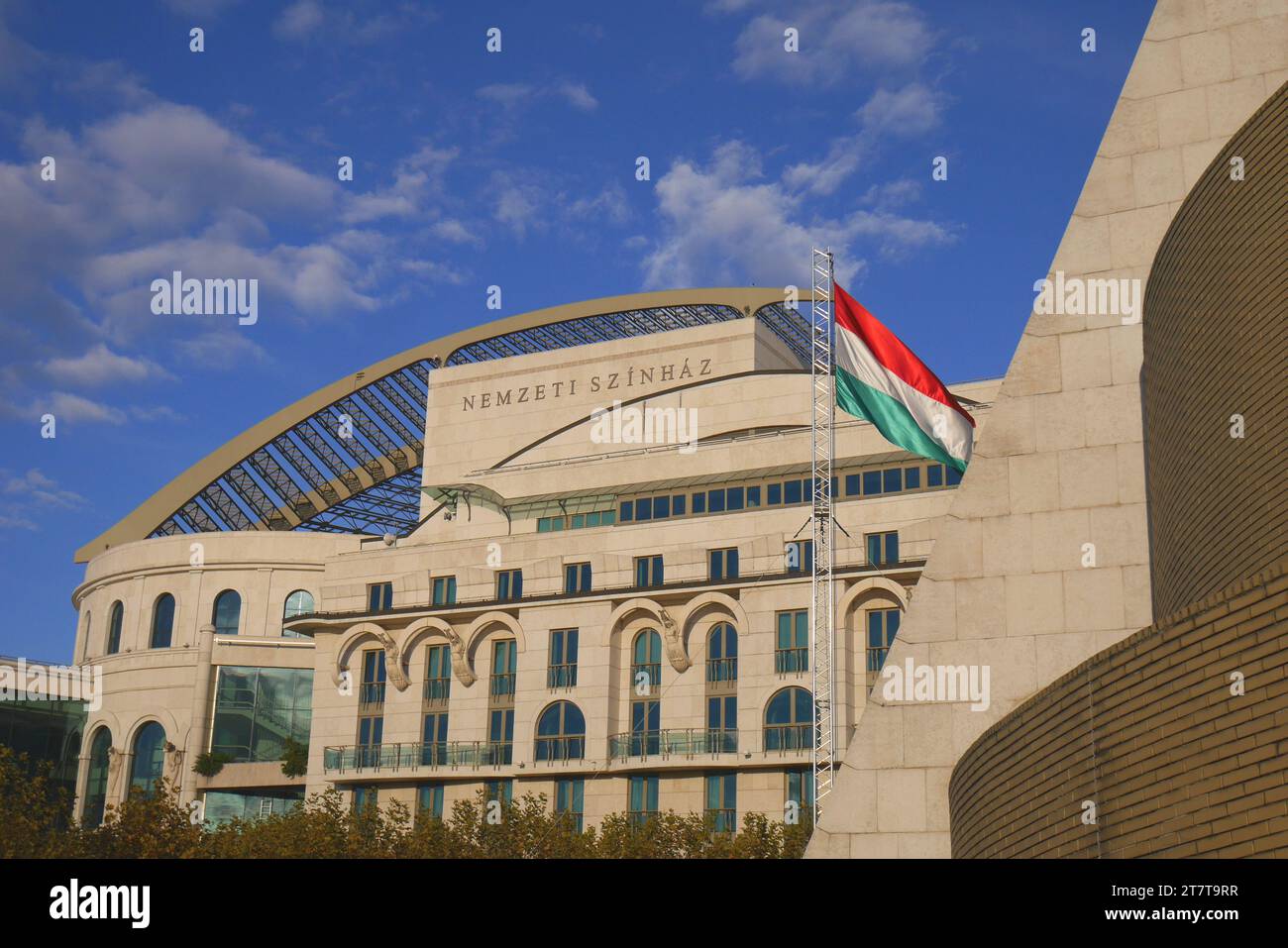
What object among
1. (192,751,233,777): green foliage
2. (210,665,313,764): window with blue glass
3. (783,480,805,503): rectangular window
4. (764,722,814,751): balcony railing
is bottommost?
(192,751,233,777): green foliage

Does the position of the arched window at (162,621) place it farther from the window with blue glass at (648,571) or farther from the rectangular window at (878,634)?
the rectangular window at (878,634)

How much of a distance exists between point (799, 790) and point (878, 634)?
6530 mm

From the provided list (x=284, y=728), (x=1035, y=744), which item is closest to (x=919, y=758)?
(x=1035, y=744)

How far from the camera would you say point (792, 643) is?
57312mm

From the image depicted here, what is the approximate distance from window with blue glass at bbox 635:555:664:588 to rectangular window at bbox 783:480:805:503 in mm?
5748

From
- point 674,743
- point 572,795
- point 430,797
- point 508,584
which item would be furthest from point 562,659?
point 430,797

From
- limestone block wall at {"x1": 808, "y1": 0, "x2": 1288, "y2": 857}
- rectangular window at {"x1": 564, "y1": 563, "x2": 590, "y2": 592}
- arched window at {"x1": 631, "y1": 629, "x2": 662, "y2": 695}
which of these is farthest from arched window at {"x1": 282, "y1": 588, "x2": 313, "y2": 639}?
limestone block wall at {"x1": 808, "y1": 0, "x2": 1288, "y2": 857}

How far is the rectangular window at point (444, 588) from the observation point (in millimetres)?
65250

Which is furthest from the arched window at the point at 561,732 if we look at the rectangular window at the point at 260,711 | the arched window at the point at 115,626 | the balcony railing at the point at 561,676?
the arched window at the point at 115,626

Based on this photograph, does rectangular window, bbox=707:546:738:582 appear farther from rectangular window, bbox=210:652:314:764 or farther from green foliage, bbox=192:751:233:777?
green foliage, bbox=192:751:233:777

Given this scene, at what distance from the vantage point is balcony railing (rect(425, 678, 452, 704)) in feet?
210

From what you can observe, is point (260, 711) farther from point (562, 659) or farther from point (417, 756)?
point (562, 659)
